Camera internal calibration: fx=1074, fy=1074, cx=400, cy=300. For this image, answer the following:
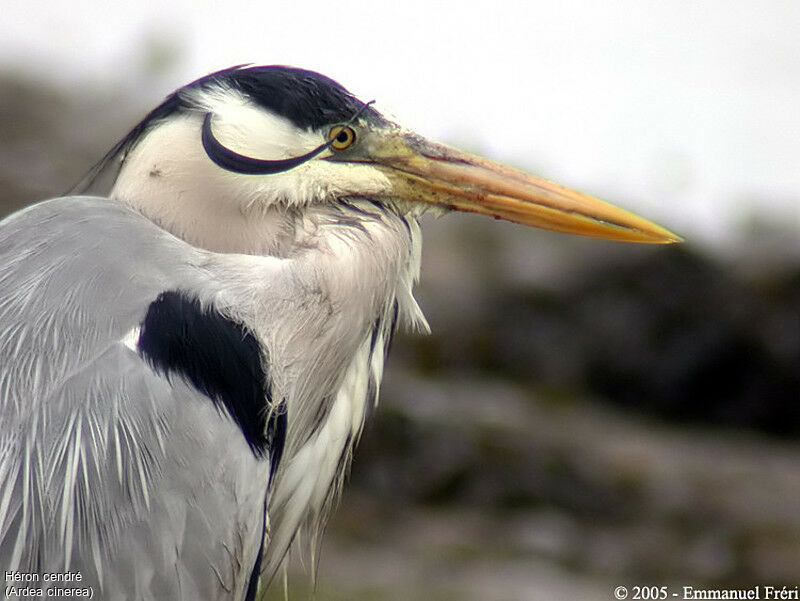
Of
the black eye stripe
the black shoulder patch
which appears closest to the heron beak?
the black eye stripe

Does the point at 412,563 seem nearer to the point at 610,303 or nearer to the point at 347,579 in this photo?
the point at 347,579

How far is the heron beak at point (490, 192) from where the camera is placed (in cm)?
211

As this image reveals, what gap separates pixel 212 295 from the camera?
190cm

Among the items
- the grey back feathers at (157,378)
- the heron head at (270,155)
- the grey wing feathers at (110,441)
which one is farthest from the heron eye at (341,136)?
the grey wing feathers at (110,441)

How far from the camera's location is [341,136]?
6.73 feet

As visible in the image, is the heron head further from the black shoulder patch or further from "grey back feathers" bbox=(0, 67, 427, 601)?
the black shoulder patch

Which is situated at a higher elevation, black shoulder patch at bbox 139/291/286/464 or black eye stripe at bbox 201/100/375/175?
black eye stripe at bbox 201/100/375/175

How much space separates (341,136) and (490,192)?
1.07ft

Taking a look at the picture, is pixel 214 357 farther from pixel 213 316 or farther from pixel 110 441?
pixel 110 441

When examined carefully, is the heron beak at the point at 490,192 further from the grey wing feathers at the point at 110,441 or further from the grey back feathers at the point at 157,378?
the grey wing feathers at the point at 110,441

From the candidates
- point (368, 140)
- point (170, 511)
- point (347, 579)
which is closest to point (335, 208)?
point (368, 140)

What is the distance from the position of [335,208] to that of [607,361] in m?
3.72

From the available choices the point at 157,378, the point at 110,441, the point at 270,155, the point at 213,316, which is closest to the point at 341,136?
the point at 270,155

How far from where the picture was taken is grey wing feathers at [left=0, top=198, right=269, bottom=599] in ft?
5.74
